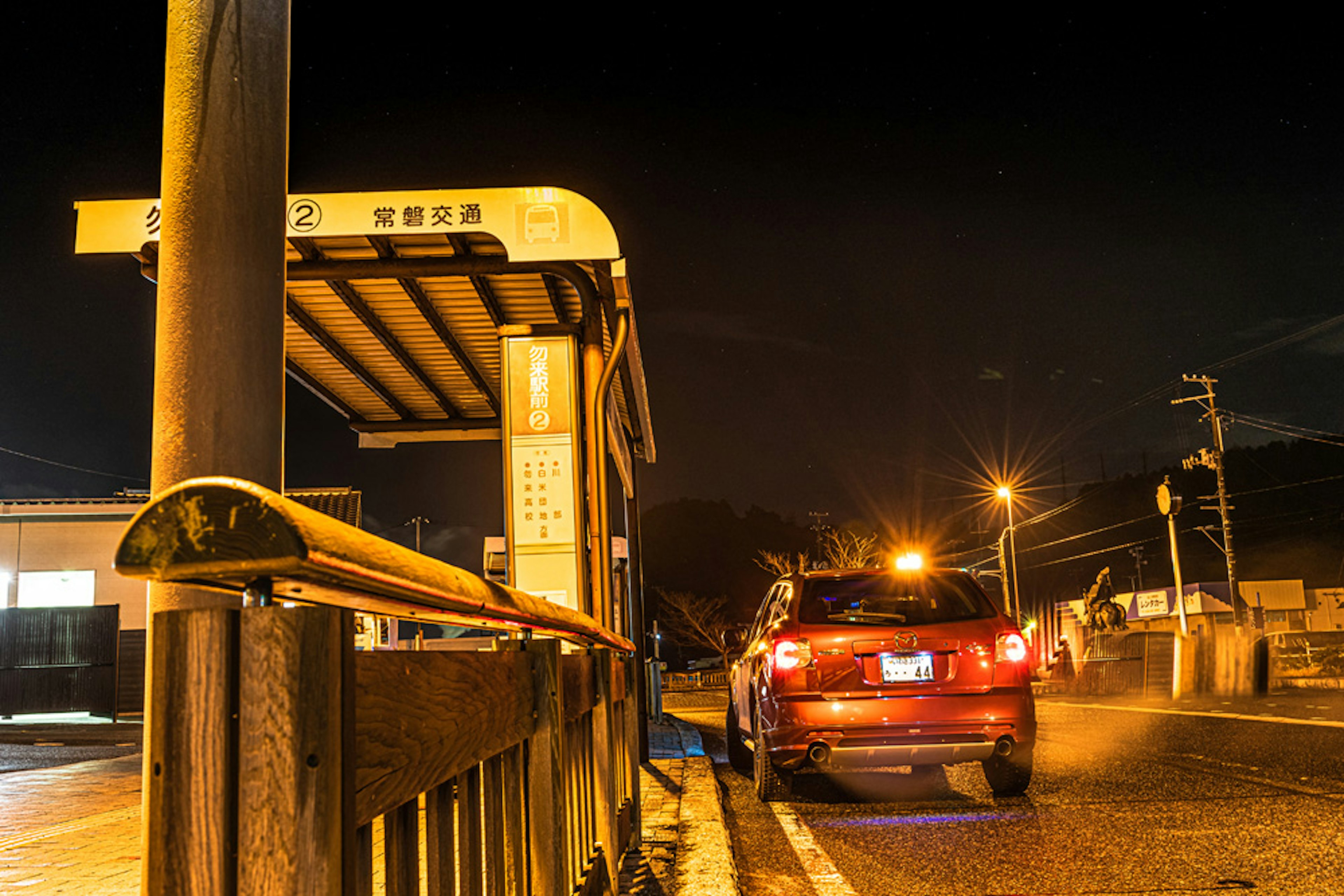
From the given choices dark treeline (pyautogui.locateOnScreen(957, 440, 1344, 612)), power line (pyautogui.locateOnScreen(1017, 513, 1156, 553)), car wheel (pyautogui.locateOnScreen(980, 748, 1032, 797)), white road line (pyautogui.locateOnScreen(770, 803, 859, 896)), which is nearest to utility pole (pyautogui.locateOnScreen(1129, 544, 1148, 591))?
dark treeline (pyautogui.locateOnScreen(957, 440, 1344, 612))

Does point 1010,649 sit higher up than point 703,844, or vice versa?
point 1010,649

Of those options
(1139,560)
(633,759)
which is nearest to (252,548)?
(633,759)

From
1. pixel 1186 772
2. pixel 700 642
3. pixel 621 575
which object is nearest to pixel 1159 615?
pixel 700 642

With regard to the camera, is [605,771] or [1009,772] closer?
[605,771]

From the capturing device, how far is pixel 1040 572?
106 metres

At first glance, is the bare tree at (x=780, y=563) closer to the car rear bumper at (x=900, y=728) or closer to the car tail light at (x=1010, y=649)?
the car tail light at (x=1010, y=649)

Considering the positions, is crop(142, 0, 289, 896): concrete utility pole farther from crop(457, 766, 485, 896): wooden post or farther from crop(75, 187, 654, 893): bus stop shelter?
crop(457, 766, 485, 896): wooden post

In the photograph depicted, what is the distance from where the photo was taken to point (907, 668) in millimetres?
7805

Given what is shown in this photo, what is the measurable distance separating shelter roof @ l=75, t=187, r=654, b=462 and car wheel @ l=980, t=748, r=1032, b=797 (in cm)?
430

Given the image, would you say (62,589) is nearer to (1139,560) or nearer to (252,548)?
(252,548)

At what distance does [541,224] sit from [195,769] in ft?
23.4

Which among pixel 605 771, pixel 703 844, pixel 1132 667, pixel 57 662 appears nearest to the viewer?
pixel 605 771

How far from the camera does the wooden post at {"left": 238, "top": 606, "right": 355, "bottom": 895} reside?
4.26 feet

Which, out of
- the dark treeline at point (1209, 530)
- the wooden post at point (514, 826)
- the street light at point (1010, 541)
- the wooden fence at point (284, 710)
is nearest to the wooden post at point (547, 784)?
the wooden post at point (514, 826)
